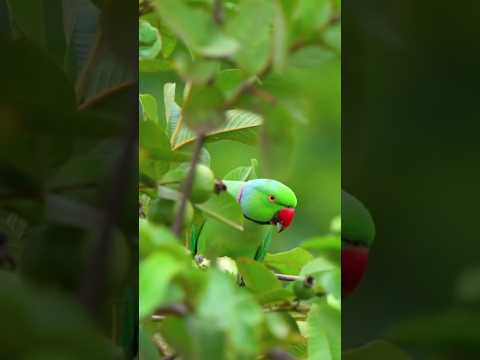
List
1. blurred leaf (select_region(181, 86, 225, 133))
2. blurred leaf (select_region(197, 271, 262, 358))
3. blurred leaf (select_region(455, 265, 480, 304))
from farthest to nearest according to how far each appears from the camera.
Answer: blurred leaf (select_region(455, 265, 480, 304))
blurred leaf (select_region(181, 86, 225, 133))
blurred leaf (select_region(197, 271, 262, 358))

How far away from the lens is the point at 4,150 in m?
1.10

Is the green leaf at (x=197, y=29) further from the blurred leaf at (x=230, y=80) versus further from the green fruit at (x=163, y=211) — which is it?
the green fruit at (x=163, y=211)

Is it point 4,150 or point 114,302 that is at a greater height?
point 4,150

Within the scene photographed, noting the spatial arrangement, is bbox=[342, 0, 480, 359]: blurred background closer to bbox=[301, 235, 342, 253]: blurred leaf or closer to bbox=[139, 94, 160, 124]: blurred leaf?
bbox=[301, 235, 342, 253]: blurred leaf

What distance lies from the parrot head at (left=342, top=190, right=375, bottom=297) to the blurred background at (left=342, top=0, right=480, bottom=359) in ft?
0.04

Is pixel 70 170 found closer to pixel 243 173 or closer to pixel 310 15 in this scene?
pixel 243 173

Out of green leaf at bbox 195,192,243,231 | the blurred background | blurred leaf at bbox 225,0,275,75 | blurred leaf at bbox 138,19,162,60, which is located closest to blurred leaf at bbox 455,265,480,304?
the blurred background

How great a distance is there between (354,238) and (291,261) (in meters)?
0.11

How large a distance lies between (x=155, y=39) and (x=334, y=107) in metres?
A: 0.29

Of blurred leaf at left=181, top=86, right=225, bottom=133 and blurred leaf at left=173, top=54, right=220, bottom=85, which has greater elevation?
blurred leaf at left=173, top=54, right=220, bottom=85

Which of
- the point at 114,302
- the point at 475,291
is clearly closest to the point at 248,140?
the point at 114,302

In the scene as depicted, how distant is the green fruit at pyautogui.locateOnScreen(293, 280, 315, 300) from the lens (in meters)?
1.18

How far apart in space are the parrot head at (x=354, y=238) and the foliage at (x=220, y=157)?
17 mm

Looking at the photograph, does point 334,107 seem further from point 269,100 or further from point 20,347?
point 20,347
